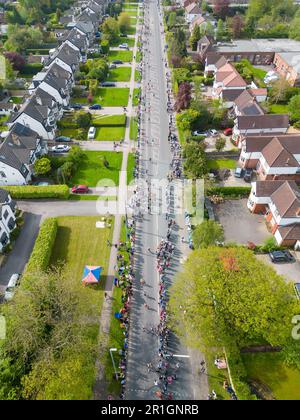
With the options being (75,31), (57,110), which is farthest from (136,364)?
(75,31)

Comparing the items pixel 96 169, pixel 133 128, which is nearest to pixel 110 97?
pixel 133 128

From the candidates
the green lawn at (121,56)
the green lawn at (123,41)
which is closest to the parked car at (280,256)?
the green lawn at (121,56)

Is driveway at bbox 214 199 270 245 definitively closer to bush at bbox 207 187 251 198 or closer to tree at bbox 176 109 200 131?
bush at bbox 207 187 251 198

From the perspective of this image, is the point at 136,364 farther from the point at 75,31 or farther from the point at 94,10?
the point at 94,10

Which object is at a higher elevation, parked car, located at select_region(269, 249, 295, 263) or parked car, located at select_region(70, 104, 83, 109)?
parked car, located at select_region(70, 104, 83, 109)

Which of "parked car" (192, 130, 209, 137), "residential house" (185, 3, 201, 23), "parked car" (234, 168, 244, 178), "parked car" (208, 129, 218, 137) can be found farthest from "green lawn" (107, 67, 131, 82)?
"residential house" (185, 3, 201, 23)

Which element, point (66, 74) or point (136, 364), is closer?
point (136, 364)
